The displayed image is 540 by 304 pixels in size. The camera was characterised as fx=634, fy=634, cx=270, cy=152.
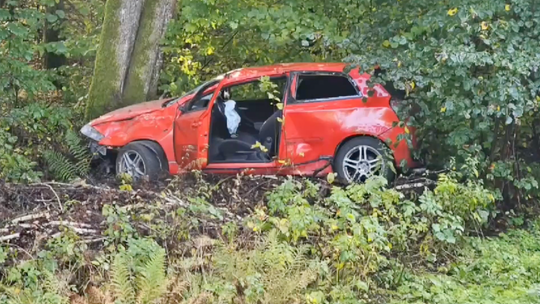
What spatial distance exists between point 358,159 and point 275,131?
3.94 feet

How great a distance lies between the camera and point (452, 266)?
6758mm

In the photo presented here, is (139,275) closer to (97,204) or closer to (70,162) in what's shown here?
(97,204)

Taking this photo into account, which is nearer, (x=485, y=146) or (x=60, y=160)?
(x=485, y=146)

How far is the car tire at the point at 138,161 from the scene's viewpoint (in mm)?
8836

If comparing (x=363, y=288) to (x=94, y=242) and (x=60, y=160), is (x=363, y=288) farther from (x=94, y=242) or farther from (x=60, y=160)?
(x=60, y=160)

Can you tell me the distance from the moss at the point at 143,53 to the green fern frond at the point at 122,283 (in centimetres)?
616

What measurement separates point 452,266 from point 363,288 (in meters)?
1.44

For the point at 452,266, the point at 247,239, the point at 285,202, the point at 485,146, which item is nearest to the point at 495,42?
the point at 485,146

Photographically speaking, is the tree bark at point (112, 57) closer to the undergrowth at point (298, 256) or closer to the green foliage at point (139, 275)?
the undergrowth at point (298, 256)

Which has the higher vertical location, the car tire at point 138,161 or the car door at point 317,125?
the car door at point 317,125

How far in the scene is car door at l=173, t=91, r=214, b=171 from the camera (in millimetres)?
8617

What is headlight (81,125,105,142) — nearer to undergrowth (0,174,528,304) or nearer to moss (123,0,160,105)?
moss (123,0,160,105)

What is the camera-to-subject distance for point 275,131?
28.5ft

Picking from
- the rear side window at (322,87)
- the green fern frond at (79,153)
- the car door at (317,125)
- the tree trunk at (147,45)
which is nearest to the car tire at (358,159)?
the car door at (317,125)
